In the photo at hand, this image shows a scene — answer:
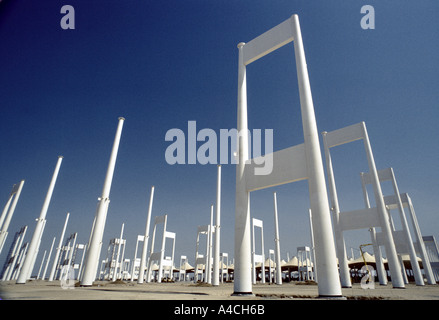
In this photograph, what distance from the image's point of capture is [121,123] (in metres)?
16.7

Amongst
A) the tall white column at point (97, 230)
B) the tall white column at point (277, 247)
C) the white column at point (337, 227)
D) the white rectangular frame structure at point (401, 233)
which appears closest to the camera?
the tall white column at point (97, 230)

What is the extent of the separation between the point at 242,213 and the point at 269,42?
→ 8.61 m

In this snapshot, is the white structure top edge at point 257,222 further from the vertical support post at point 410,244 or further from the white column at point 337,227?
the vertical support post at point 410,244

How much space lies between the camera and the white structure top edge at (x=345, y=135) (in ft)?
67.4

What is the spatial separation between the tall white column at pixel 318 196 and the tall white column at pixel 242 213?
9.11 ft

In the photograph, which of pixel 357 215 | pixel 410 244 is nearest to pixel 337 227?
pixel 357 215

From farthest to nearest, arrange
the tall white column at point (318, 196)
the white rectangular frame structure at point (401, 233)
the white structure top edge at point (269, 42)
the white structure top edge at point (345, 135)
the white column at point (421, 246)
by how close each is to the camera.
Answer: the white column at point (421, 246) < the white rectangular frame structure at point (401, 233) < the white structure top edge at point (345, 135) < the white structure top edge at point (269, 42) < the tall white column at point (318, 196)

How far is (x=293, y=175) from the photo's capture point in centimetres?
915

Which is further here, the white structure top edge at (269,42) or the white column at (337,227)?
the white column at (337,227)

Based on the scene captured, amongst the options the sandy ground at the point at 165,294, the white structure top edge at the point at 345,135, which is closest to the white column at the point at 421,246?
the white structure top edge at the point at 345,135
